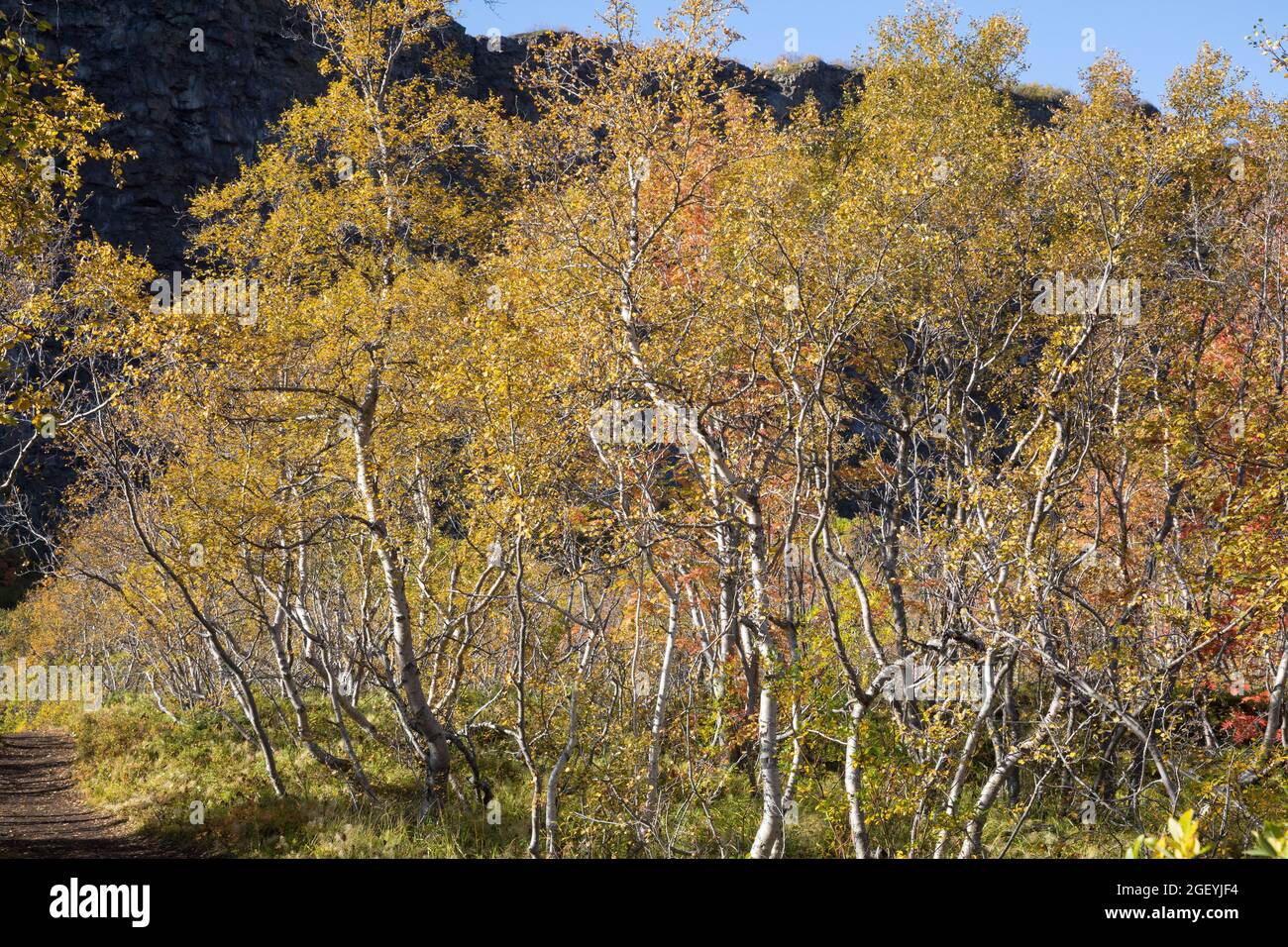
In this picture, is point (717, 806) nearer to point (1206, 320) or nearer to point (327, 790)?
point (327, 790)

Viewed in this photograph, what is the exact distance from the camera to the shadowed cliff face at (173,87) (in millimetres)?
58250

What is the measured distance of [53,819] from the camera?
1406cm

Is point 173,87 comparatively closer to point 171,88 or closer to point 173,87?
point 173,87

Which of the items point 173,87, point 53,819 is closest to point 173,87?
point 173,87

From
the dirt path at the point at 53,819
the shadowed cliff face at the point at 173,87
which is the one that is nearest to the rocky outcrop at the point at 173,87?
the shadowed cliff face at the point at 173,87

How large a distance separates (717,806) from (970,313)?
308 inches

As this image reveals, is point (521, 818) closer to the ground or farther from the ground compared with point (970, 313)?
closer to the ground

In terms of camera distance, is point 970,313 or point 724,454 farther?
point 970,313

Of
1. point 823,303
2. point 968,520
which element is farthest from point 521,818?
point 823,303

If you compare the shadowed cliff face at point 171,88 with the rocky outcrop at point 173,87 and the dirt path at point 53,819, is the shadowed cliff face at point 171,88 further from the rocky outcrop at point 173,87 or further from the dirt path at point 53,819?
the dirt path at point 53,819

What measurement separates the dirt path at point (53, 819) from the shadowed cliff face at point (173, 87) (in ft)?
153

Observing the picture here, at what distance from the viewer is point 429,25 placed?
1370cm

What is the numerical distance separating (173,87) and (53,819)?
194ft

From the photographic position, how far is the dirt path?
1210cm
